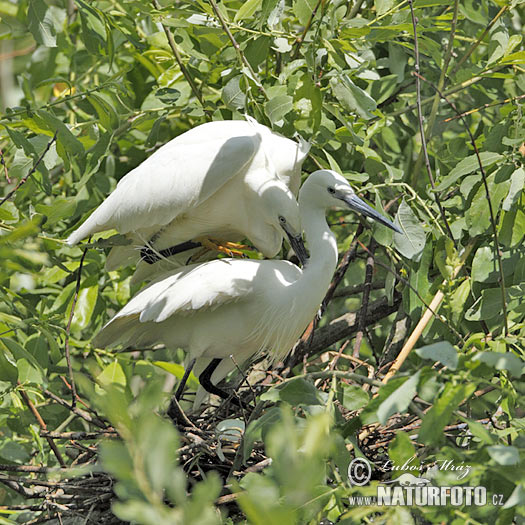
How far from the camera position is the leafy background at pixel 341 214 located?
5.55ft

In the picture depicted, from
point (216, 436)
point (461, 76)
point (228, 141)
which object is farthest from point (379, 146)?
point (216, 436)

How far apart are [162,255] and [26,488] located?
0.86m

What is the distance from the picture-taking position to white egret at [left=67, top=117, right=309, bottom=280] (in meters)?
2.38

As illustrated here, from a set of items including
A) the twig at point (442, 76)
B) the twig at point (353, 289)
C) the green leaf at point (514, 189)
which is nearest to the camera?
the green leaf at point (514, 189)

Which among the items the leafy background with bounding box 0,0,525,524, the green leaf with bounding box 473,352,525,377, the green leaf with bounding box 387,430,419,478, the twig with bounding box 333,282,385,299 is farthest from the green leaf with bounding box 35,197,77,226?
the green leaf with bounding box 473,352,525,377

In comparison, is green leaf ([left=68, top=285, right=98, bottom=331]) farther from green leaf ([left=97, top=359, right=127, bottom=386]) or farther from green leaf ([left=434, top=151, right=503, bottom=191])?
green leaf ([left=434, top=151, right=503, bottom=191])

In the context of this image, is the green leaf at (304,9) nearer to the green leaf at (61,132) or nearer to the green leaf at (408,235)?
the green leaf at (408,235)

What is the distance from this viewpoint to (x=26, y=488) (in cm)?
236

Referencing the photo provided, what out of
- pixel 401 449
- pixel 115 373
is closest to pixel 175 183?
pixel 115 373

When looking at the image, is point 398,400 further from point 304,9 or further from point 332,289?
point 332,289

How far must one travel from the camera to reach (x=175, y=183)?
7.80ft

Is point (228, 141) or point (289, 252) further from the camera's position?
point (289, 252)

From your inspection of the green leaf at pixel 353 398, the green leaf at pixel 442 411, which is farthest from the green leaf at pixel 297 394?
the green leaf at pixel 442 411

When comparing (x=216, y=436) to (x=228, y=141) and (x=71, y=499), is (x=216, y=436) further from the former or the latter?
(x=228, y=141)
